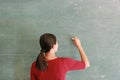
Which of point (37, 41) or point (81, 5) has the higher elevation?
point (81, 5)

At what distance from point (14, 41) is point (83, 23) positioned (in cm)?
49

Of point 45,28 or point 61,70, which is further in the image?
point 45,28

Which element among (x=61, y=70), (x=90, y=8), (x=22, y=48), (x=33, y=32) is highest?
(x=90, y=8)

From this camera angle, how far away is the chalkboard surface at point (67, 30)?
5.13 feet

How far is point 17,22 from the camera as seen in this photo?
1602mm

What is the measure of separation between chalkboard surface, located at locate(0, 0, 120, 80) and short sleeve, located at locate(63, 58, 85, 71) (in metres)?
0.14

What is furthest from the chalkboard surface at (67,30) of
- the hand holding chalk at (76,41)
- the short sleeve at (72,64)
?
the short sleeve at (72,64)

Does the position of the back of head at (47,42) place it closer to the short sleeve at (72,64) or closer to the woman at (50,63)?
the woman at (50,63)

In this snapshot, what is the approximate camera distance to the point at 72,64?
56.7 inches

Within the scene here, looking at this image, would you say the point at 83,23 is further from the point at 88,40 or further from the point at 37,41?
the point at 37,41

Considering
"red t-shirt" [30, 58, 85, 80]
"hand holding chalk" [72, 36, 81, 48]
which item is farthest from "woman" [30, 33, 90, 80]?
"hand holding chalk" [72, 36, 81, 48]

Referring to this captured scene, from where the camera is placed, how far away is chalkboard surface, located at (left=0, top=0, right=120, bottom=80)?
1563 mm

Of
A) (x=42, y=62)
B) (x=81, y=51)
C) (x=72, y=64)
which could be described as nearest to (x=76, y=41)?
(x=81, y=51)

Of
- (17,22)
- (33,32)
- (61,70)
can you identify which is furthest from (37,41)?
(61,70)
